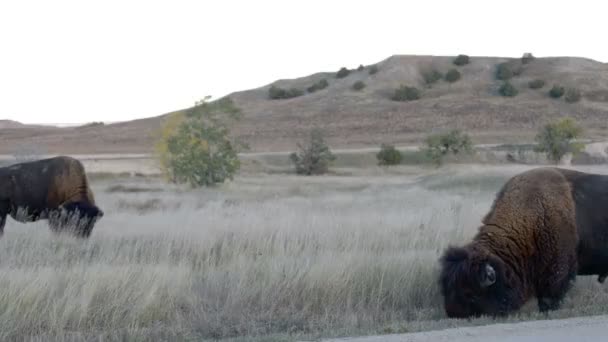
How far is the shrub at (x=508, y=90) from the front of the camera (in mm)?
93062

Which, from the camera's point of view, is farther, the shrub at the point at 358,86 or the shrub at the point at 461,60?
the shrub at the point at 461,60

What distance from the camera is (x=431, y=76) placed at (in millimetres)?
109062

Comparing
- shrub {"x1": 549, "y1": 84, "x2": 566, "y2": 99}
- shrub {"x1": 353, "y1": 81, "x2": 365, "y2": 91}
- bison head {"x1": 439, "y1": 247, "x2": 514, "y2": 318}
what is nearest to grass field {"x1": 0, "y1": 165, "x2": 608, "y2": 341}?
bison head {"x1": 439, "y1": 247, "x2": 514, "y2": 318}

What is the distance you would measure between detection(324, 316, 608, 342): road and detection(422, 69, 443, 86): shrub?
3967 inches

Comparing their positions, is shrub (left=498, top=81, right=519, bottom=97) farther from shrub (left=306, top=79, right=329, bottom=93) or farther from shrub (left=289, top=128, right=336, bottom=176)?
shrub (left=289, top=128, right=336, bottom=176)

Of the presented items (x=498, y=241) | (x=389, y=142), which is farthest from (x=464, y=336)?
(x=389, y=142)

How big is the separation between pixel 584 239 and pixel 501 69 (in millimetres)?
100579

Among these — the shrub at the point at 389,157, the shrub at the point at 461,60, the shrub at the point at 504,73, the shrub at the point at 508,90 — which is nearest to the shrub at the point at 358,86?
the shrub at the point at 461,60

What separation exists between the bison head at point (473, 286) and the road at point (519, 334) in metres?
0.32

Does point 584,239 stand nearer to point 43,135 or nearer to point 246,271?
point 246,271

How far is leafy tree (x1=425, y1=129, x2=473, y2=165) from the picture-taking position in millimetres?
55688

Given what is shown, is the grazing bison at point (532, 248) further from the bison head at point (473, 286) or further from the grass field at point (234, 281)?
the grass field at point (234, 281)

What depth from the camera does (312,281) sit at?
9.70 m

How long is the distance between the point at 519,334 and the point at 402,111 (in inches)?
3305
